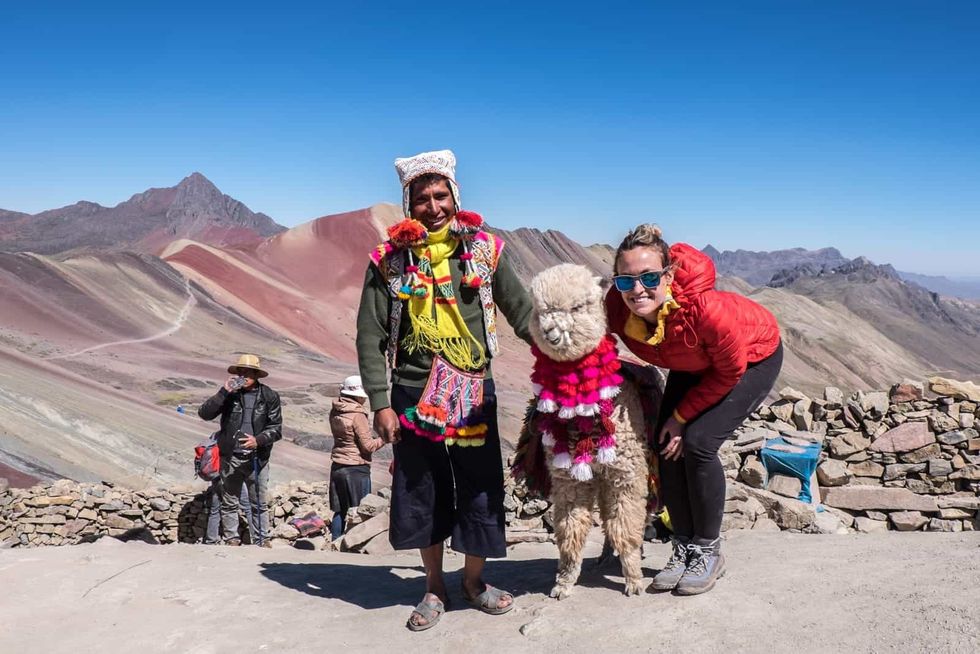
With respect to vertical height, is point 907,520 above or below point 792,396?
below

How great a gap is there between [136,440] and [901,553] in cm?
986

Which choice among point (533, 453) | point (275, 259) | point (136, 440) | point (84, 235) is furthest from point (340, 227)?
point (84, 235)

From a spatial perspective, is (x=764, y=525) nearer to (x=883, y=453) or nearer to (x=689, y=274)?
(x=689, y=274)

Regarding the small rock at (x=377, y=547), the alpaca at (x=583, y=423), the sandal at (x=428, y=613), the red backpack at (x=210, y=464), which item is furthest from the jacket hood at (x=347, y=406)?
the alpaca at (x=583, y=423)

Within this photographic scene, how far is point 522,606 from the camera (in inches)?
124

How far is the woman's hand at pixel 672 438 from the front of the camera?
303cm

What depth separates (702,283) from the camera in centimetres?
284

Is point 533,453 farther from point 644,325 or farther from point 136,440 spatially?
point 136,440

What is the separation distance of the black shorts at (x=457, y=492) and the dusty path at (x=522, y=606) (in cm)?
35

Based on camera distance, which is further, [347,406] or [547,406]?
[347,406]

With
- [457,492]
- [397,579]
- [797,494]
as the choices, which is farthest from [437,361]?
[797,494]

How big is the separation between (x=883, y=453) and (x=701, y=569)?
15.7ft

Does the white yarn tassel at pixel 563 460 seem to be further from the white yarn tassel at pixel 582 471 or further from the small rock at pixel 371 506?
the small rock at pixel 371 506

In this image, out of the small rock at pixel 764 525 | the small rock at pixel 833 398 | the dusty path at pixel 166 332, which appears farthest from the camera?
the dusty path at pixel 166 332
